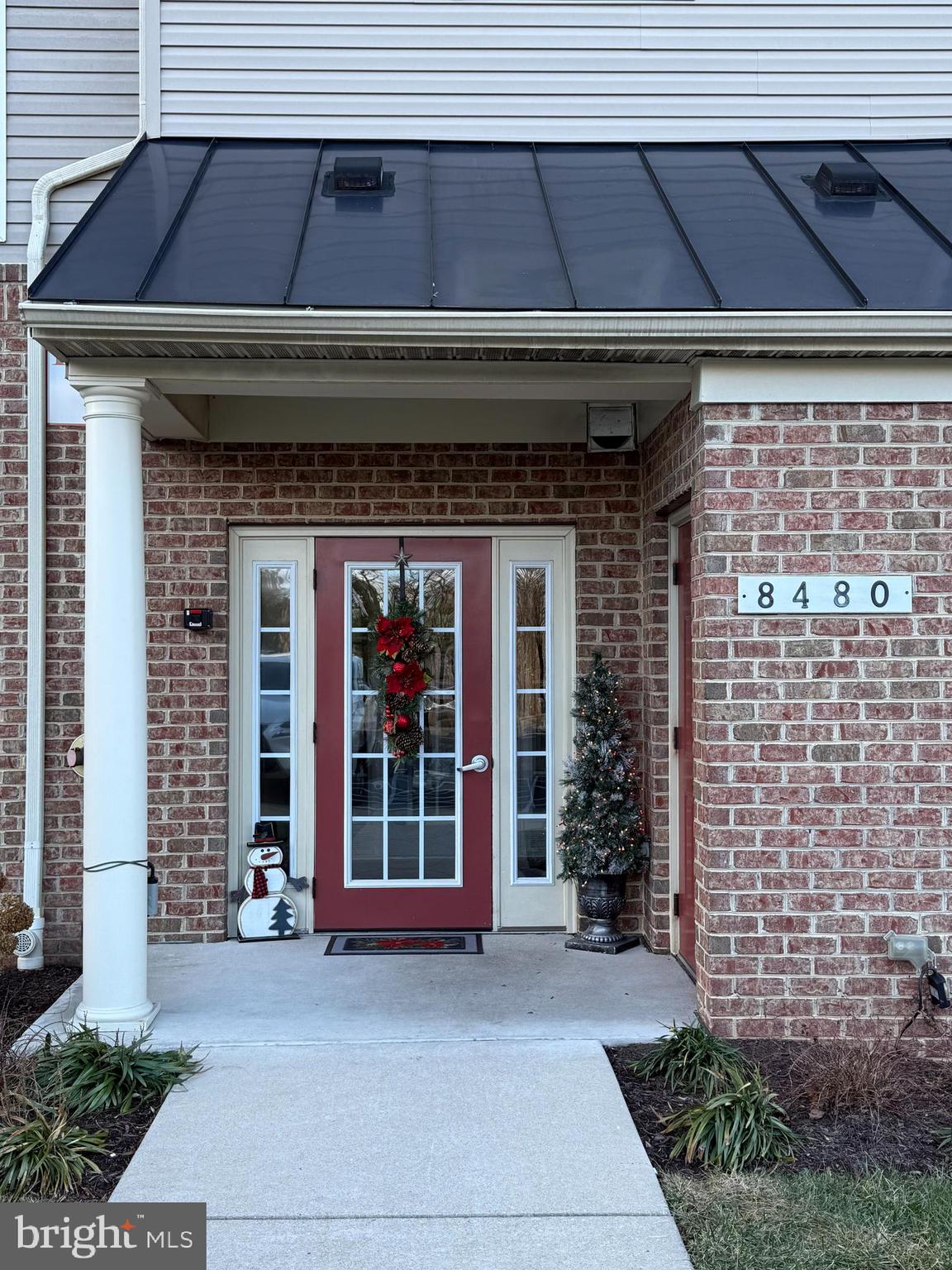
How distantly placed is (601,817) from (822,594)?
1.85 metres

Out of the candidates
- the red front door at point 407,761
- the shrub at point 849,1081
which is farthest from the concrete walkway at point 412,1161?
the red front door at point 407,761

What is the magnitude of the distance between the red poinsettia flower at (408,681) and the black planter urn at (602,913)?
4.61 feet

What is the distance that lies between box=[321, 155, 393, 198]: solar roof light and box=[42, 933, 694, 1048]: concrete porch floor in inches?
151

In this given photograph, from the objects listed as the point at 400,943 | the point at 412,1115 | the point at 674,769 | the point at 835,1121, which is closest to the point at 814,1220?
the point at 835,1121

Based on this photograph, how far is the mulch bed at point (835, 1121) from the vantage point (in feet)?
11.4

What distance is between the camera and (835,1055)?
3.97m

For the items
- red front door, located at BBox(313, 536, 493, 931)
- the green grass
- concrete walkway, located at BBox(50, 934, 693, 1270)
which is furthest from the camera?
red front door, located at BBox(313, 536, 493, 931)

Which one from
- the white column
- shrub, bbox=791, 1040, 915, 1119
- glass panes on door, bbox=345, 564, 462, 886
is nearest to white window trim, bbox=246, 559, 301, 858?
glass panes on door, bbox=345, 564, 462, 886

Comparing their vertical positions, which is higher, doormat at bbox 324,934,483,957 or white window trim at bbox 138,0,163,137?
white window trim at bbox 138,0,163,137

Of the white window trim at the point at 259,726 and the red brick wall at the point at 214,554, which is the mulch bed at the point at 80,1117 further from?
the white window trim at the point at 259,726

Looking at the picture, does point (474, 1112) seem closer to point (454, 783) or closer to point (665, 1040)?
point (665, 1040)

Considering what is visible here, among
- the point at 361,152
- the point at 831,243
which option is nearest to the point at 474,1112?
the point at 831,243

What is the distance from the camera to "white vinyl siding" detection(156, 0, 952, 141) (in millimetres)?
5598

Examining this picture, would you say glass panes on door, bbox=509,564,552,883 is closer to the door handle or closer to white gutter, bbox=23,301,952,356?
the door handle
